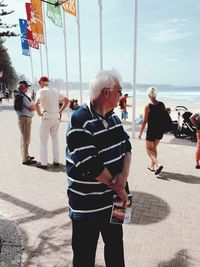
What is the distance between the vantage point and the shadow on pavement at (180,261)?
2.99m

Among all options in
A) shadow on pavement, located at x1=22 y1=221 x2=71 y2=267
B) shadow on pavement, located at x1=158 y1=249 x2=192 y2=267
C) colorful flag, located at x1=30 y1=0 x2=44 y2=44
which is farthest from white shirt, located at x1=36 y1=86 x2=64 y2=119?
colorful flag, located at x1=30 y1=0 x2=44 y2=44

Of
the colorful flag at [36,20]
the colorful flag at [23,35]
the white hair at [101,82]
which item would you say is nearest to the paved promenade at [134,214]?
the white hair at [101,82]

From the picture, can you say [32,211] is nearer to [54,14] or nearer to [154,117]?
[154,117]

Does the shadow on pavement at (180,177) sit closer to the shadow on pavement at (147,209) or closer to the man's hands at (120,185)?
the shadow on pavement at (147,209)

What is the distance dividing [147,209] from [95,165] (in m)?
2.69

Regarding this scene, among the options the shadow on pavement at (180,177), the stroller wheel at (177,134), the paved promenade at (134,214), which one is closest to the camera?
the paved promenade at (134,214)

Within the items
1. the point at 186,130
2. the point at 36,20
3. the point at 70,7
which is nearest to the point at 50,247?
the point at 186,130

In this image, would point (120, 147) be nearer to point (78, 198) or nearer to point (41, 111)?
point (78, 198)

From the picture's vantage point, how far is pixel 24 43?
22828 mm

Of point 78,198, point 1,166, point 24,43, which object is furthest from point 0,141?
point 24,43

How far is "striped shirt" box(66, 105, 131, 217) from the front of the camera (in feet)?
6.26

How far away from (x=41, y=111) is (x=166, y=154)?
3689mm

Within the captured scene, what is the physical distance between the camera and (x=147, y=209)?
432 cm

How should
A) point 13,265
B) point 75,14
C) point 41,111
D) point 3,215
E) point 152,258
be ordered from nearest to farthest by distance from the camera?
point 13,265 → point 152,258 → point 3,215 → point 41,111 → point 75,14
